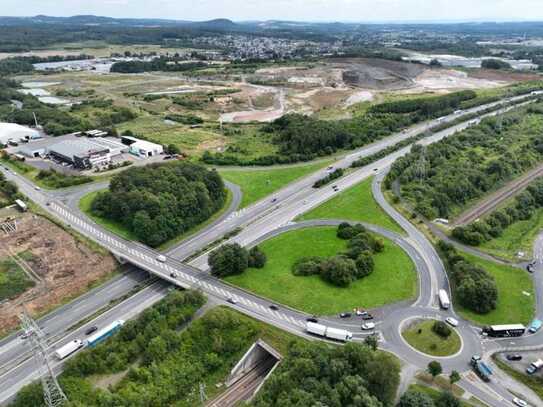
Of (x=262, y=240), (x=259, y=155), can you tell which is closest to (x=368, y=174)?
(x=259, y=155)

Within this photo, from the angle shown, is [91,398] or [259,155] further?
[259,155]

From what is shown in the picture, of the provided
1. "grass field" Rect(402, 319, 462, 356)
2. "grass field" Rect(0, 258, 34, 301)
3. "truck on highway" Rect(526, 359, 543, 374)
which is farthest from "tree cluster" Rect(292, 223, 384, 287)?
"grass field" Rect(0, 258, 34, 301)

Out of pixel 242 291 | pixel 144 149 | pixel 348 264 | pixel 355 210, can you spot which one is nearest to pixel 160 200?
pixel 242 291

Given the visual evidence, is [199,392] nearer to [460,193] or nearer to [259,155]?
[460,193]

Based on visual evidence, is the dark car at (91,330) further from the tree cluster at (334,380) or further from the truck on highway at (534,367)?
the truck on highway at (534,367)

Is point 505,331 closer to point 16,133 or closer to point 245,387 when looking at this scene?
point 245,387

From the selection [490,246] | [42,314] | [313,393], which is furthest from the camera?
[490,246]

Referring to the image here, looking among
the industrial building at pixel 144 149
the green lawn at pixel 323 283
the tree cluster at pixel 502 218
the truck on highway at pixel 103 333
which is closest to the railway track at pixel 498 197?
the tree cluster at pixel 502 218
